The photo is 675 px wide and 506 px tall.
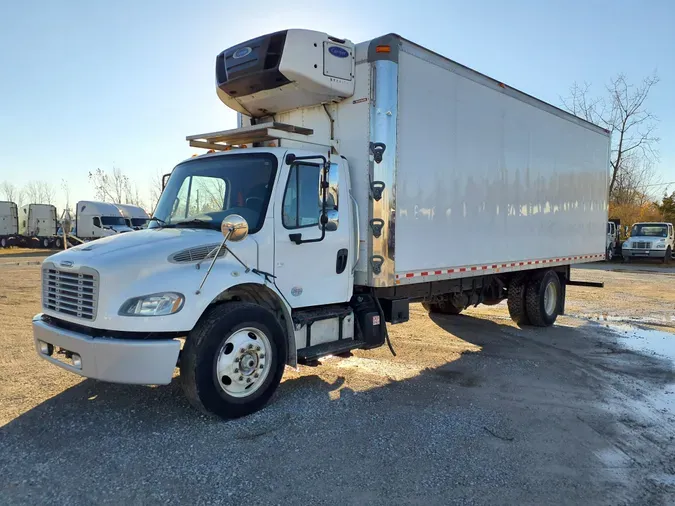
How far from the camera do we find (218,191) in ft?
17.6

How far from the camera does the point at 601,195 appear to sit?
37.2 feet

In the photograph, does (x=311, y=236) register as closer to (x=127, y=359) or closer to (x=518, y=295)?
(x=127, y=359)

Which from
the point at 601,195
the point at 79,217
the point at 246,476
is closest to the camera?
the point at 246,476

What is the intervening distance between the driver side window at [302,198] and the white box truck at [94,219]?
2782 cm

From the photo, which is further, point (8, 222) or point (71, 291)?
point (8, 222)

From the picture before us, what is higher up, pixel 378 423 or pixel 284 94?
pixel 284 94

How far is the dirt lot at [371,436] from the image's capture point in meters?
3.52

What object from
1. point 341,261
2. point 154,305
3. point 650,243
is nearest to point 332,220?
point 341,261

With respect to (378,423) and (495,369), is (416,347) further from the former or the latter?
(378,423)

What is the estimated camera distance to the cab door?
5219 millimetres

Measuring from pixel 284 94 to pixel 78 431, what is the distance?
4.19 m

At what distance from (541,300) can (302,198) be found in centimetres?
609

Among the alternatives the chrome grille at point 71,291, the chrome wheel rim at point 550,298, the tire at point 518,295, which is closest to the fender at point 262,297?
the chrome grille at point 71,291

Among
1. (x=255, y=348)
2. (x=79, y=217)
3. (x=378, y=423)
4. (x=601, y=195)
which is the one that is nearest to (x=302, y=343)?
(x=255, y=348)
